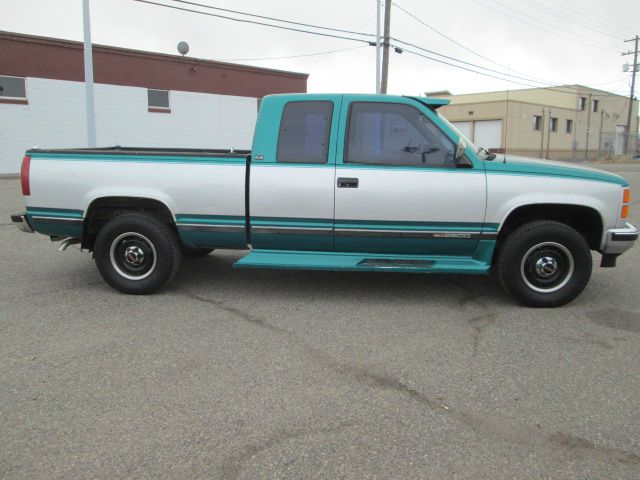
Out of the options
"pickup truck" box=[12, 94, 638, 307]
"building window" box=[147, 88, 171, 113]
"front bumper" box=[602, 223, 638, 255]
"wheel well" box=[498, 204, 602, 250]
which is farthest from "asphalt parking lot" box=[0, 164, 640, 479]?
"building window" box=[147, 88, 171, 113]

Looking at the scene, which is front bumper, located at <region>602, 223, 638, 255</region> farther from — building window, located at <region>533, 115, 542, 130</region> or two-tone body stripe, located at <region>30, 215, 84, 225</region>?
building window, located at <region>533, 115, 542, 130</region>

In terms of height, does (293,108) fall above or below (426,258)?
above

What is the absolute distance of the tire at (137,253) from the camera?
17.3 feet

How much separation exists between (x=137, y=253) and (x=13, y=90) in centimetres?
1919

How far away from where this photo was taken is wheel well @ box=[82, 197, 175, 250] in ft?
17.5

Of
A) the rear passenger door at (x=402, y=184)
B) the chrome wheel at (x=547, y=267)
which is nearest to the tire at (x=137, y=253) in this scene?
the rear passenger door at (x=402, y=184)

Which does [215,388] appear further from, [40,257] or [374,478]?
[40,257]

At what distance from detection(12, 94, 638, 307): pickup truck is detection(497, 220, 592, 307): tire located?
0.01 m

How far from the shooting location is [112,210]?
5496mm

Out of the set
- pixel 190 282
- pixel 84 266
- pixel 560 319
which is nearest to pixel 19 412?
pixel 190 282

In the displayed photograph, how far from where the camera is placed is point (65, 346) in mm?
4125

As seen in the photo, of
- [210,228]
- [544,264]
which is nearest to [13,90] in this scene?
[210,228]

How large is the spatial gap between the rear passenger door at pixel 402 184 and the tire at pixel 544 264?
39 cm

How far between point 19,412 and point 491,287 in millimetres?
4559
